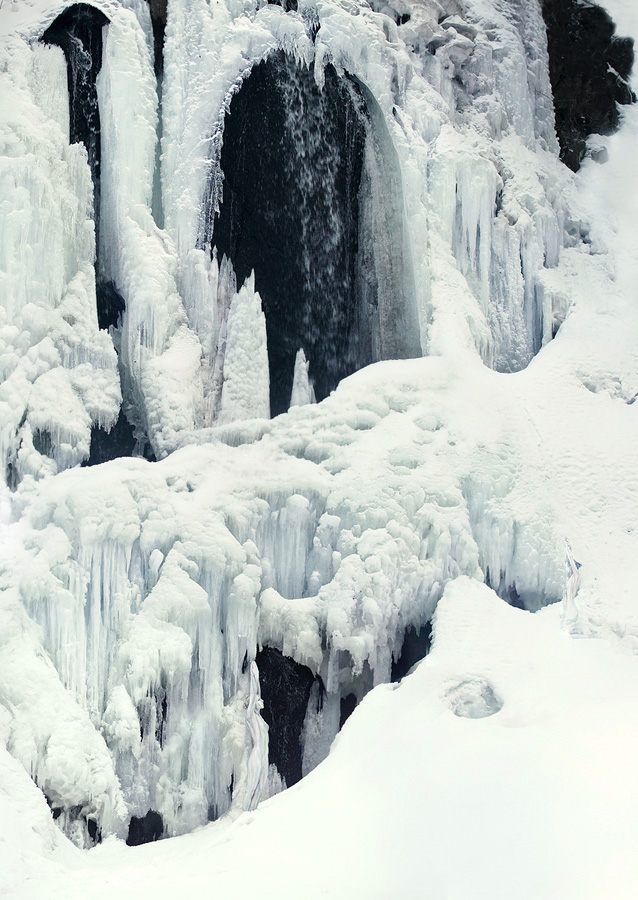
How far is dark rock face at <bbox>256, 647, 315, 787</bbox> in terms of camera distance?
29.3 feet

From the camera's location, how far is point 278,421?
376 inches

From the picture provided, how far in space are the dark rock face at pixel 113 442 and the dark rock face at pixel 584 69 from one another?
23.9ft

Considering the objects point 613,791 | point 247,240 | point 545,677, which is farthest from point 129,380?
point 613,791

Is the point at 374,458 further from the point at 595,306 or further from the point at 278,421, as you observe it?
the point at 595,306

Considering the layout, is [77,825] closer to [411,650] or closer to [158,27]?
[411,650]

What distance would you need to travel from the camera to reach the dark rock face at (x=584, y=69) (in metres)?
13.8

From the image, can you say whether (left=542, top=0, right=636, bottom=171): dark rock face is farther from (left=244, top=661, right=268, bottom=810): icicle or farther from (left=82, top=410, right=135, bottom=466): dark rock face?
(left=244, top=661, right=268, bottom=810): icicle

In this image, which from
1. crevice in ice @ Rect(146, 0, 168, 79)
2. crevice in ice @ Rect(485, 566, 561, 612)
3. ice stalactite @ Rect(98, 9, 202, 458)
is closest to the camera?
crevice in ice @ Rect(485, 566, 561, 612)

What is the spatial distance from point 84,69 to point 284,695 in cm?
642

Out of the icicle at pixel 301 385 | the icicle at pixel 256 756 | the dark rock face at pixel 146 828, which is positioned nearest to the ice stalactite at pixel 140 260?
the icicle at pixel 301 385

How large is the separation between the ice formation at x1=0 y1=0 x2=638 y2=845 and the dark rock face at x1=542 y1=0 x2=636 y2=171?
1.52 m

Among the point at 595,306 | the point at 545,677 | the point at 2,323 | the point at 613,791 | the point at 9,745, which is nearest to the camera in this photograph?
the point at 613,791

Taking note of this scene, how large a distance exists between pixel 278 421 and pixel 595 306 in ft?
13.8

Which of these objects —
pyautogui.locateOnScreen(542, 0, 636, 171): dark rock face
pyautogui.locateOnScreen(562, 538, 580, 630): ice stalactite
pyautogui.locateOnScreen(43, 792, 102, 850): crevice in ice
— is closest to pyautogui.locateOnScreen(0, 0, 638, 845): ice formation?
pyautogui.locateOnScreen(43, 792, 102, 850): crevice in ice
